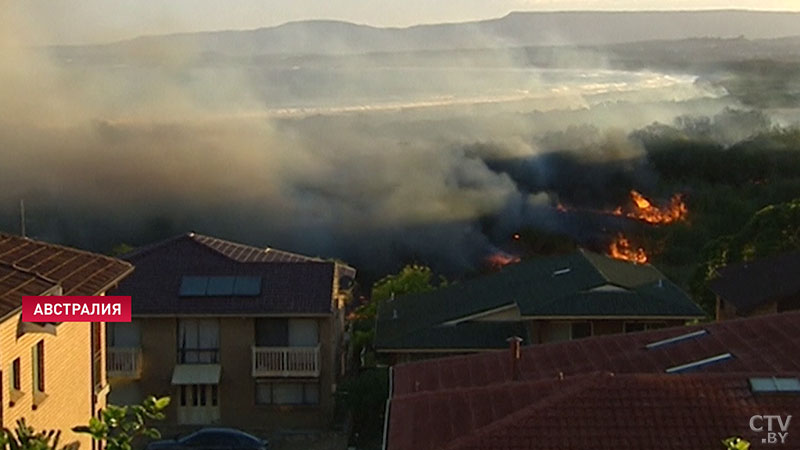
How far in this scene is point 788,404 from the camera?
11820mm

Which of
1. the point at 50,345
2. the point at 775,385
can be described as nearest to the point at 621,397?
the point at 775,385

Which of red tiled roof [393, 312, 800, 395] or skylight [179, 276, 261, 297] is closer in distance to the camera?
red tiled roof [393, 312, 800, 395]

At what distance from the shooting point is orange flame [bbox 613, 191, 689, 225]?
56.0m

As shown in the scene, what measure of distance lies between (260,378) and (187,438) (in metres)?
2.73

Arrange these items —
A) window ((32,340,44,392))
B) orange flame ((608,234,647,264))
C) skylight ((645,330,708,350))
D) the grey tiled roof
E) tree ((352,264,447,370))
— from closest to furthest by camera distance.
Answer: window ((32,340,44,392)), skylight ((645,330,708,350)), the grey tiled roof, tree ((352,264,447,370)), orange flame ((608,234,647,264))

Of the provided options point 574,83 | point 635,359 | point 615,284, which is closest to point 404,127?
point 574,83

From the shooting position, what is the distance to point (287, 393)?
24.3 meters

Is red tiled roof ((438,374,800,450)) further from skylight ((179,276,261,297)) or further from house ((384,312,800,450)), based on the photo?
skylight ((179,276,261,297))

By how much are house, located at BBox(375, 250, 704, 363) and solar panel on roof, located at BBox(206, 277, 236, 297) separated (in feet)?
10.5

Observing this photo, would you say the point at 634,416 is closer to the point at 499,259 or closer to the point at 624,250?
the point at 499,259

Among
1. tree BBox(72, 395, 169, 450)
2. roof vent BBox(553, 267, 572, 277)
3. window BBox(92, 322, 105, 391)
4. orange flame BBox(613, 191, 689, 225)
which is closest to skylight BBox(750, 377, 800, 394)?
tree BBox(72, 395, 169, 450)

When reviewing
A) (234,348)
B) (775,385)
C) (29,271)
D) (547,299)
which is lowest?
(775,385)

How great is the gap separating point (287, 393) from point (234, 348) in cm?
142

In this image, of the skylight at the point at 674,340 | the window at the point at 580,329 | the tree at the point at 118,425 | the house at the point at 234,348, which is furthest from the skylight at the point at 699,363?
the house at the point at 234,348
